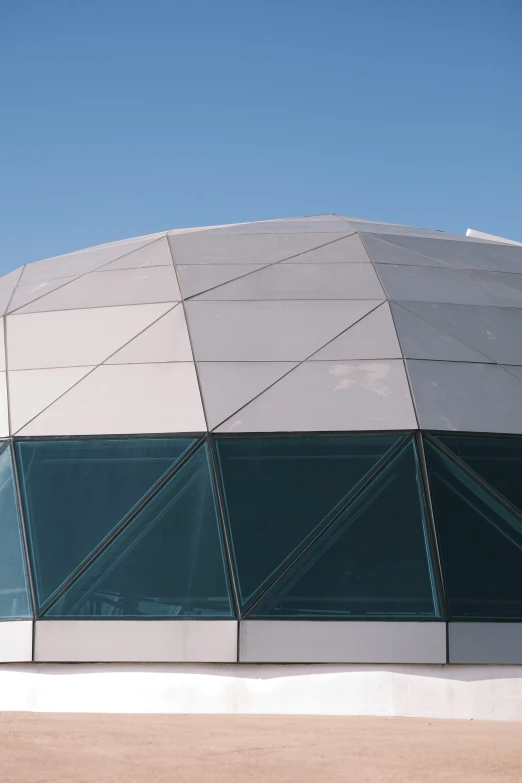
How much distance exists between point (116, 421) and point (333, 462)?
12.7ft

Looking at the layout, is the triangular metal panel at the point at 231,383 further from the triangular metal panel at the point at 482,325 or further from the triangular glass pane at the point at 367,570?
the triangular metal panel at the point at 482,325

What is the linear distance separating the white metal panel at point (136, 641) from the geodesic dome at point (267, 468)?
0.11 ft

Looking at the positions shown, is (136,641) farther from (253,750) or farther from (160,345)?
(160,345)

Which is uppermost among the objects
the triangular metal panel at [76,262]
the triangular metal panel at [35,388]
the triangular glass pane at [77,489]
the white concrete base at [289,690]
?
the triangular metal panel at [76,262]

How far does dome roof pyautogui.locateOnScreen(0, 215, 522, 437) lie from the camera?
56.4 ft

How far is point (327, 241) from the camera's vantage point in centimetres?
2338

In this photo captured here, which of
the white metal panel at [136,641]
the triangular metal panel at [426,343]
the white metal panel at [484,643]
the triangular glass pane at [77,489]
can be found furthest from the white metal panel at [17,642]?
the triangular metal panel at [426,343]

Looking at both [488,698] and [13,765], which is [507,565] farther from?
[13,765]

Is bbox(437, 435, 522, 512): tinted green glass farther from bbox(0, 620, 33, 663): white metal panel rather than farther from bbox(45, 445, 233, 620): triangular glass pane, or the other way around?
bbox(0, 620, 33, 663): white metal panel

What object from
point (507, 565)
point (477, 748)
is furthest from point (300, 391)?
point (477, 748)

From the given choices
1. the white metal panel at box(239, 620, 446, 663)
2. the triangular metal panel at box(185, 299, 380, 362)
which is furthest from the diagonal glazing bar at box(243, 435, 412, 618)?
the triangular metal panel at box(185, 299, 380, 362)

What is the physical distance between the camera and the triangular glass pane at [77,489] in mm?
15617

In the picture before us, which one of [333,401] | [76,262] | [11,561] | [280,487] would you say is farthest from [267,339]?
[76,262]

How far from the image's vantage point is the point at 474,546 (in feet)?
50.6
